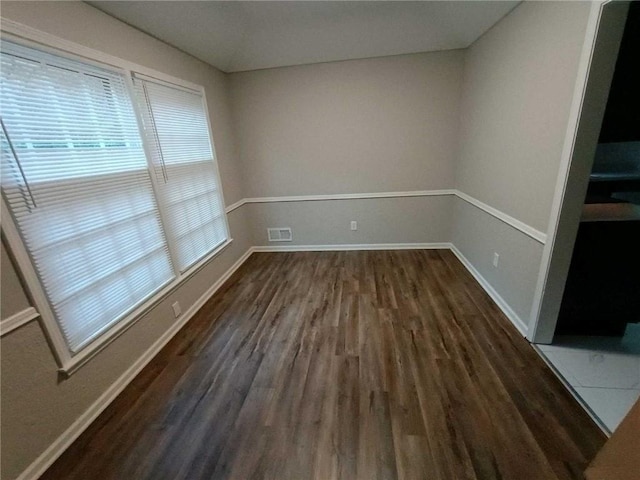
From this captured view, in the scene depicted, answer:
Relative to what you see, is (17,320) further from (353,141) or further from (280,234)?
(353,141)

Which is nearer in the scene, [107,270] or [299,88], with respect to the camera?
[107,270]

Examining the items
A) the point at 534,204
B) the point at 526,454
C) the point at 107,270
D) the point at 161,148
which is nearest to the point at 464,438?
the point at 526,454

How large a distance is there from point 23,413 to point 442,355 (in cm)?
231

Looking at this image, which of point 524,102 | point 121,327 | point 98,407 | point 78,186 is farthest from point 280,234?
point 524,102

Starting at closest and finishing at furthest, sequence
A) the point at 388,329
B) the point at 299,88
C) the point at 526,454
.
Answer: the point at 526,454
the point at 388,329
the point at 299,88

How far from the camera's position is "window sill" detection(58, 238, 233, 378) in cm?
151

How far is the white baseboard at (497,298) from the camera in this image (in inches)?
80.7

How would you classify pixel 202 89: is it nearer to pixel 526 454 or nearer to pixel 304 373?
pixel 304 373

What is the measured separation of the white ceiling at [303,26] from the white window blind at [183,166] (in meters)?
0.44


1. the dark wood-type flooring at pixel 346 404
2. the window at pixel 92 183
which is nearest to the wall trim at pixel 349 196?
the window at pixel 92 183

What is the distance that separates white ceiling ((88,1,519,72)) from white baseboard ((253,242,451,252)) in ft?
7.51

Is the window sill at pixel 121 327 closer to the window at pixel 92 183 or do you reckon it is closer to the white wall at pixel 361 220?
the window at pixel 92 183

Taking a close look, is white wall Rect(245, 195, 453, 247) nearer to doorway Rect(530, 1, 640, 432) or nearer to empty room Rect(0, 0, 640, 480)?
empty room Rect(0, 0, 640, 480)

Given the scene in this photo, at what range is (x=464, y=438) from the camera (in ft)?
4.43
